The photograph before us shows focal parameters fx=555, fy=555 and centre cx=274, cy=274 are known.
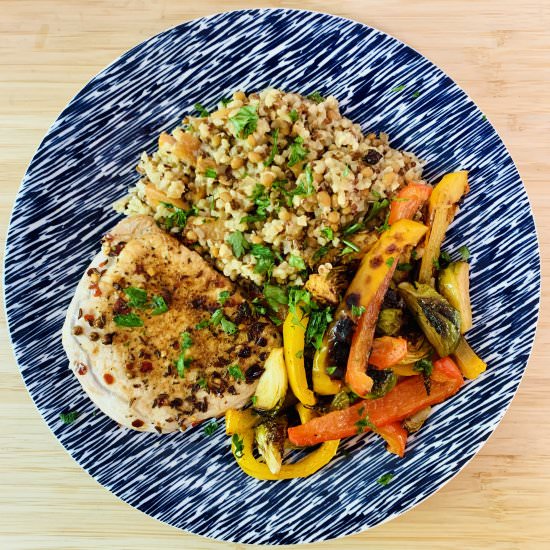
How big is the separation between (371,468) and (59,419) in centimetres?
211

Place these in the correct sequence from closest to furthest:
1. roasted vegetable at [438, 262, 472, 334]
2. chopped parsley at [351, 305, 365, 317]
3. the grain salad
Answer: chopped parsley at [351, 305, 365, 317] < the grain salad < roasted vegetable at [438, 262, 472, 334]

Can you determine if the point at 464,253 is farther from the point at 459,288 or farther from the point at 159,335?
the point at 159,335

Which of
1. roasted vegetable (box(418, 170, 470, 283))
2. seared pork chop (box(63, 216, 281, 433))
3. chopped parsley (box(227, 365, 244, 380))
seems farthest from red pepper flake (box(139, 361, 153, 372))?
roasted vegetable (box(418, 170, 470, 283))

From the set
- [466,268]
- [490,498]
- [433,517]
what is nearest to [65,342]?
[466,268]

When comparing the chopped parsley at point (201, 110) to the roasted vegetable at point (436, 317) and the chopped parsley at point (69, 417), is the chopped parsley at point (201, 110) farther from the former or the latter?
the chopped parsley at point (69, 417)

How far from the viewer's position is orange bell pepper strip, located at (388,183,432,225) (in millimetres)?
3486

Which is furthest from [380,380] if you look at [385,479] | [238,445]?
[238,445]

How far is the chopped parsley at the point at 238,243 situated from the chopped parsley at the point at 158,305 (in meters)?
0.54

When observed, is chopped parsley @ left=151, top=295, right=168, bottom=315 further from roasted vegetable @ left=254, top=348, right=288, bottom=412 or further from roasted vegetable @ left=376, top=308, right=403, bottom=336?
roasted vegetable @ left=376, top=308, right=403, bottom=336

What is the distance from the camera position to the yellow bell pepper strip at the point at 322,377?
11.1 feet

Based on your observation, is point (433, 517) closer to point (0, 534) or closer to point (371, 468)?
point (371, 468)

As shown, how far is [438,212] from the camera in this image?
3.60m

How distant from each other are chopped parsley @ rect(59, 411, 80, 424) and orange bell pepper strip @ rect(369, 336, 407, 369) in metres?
1.99

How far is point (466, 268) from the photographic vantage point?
362cm
